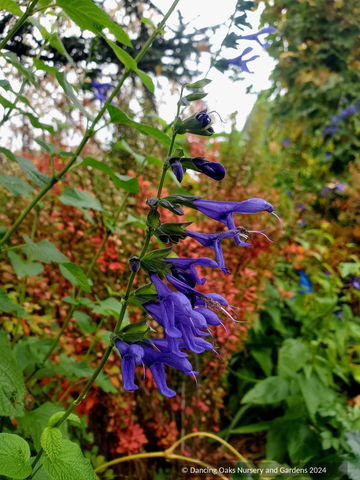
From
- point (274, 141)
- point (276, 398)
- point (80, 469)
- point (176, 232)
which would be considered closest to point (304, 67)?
point (274, 141)

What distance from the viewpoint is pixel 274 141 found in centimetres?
447

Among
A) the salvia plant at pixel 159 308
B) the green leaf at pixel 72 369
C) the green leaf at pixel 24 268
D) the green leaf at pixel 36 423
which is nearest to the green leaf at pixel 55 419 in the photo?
the salvia plant at pixel 159 308

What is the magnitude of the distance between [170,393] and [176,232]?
278mm

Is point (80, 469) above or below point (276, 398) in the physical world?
below

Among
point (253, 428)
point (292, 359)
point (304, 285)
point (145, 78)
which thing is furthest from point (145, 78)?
point (304, 285)

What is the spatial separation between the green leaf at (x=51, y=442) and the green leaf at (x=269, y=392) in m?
1.32

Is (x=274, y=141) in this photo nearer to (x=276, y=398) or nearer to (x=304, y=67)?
(x=304, y=67)

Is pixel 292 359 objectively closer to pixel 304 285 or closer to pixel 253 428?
pixel 253 428

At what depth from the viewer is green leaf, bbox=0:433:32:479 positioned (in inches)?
20.5

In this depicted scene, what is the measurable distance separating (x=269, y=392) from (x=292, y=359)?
8.4 inches

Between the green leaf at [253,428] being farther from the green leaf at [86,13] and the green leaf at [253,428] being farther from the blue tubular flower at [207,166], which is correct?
the green leaf at [86,13]

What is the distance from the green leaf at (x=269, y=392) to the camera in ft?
5.58

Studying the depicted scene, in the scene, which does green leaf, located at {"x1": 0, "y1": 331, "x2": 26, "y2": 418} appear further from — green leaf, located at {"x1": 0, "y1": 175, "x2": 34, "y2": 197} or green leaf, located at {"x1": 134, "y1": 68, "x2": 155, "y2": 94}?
green leaf, located at {"x1": 134, "y1": 68, "x2": 155, "y2": 94}

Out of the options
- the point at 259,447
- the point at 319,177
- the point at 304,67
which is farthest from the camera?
the point at 319,177
